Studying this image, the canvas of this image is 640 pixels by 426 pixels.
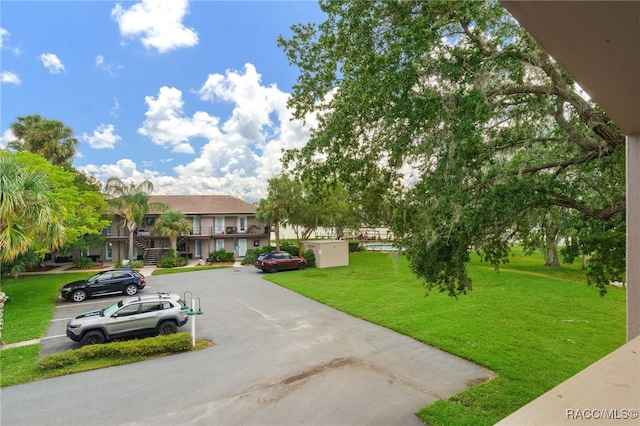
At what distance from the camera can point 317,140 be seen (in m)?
6.69

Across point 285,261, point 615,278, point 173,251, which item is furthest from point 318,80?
point 173,251

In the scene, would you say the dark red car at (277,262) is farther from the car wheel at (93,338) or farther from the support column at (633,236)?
the support column at (633,236)

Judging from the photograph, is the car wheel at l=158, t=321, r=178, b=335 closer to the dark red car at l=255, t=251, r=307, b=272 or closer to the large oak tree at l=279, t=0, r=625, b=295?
the large oak tree at l=279, t=0, r=625, b=295

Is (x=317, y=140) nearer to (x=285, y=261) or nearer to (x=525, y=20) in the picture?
(x=525, y=20)

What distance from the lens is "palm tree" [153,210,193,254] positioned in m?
28.9

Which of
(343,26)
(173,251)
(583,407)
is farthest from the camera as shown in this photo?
(173,251)

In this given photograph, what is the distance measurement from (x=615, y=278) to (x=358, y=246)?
114 feet

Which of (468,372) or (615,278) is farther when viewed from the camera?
(468,372)

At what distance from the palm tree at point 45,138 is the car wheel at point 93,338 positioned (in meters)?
22.0

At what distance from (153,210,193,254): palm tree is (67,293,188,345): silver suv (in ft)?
63.5

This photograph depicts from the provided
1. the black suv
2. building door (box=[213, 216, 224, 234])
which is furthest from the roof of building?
the black suv

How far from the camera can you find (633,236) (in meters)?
2.39

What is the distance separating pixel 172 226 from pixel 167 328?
2058 centimetres

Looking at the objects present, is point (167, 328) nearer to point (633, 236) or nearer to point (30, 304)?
point (30, 304)
